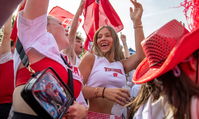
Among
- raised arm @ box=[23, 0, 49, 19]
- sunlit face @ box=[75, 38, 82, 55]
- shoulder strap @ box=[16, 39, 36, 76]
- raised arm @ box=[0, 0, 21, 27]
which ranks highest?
raised arm @ box=[0, 0, 21, 27]

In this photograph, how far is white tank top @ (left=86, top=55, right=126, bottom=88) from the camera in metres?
2.55

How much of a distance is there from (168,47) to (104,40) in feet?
5.93

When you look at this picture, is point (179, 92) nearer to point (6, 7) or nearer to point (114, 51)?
point (6, 7)

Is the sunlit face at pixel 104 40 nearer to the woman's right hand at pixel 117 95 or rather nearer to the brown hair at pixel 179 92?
the woman's right hand at pixel 117 95

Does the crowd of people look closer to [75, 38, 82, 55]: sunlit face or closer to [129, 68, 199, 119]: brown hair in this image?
[129, 68, 199, 119]: brown hair

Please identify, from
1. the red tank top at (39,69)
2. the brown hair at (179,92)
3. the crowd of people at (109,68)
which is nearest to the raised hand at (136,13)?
the crowd of people at (109,68)

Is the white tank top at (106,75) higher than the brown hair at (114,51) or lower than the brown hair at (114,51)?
lower

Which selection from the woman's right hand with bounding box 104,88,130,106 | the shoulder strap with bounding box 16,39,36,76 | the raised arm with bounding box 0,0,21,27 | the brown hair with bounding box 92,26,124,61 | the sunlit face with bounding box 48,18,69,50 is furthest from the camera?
the brown hair with bounding box 92,26,124,61

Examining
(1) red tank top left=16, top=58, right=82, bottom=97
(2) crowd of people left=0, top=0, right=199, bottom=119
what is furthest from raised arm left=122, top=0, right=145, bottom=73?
(1) red tank top left=16, top=58, right=82, bottom=97

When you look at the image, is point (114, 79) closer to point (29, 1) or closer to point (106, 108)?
point (106, 108)

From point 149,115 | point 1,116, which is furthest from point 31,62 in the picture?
point 1,116

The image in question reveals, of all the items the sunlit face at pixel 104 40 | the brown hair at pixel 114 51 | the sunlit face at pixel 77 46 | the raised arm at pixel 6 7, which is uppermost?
the raised arm at pixel 6 7

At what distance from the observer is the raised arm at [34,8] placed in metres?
1.62

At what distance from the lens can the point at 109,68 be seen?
8.69ft
